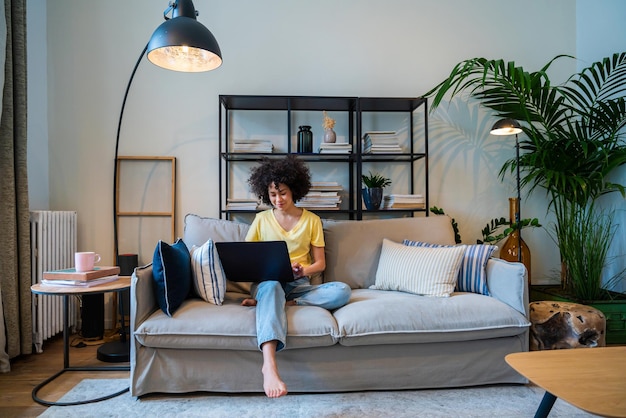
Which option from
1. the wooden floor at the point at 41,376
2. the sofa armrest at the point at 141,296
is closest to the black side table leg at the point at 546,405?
the sofa armrest at the point at 141,296

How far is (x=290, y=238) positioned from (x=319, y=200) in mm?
618

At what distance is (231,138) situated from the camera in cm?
306

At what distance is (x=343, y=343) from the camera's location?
1823 millimetres

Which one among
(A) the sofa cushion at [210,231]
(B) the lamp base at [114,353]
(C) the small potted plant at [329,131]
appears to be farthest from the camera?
(C) the small potted plant at [329,131]

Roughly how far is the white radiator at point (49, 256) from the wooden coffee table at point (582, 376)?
2.60 metres

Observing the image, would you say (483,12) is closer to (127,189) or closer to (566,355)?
(566,355)

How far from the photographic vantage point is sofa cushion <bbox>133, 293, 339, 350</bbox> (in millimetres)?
1767

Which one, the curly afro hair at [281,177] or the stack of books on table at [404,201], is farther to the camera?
the stack of books on table at [404,201]

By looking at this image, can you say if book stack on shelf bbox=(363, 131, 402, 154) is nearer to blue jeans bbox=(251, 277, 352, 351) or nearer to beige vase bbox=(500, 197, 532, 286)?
beige vase bbox=(500, 197, 532, 286)

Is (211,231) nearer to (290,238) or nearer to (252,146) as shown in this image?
(290,238)

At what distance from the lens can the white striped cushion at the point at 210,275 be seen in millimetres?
1984

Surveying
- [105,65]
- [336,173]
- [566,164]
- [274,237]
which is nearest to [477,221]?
[566,164]

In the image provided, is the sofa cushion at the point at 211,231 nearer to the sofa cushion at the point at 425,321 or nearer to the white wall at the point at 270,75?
the white wall at the point at 270,75

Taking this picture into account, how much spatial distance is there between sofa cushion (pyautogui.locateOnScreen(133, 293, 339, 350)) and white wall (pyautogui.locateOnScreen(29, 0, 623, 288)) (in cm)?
135
